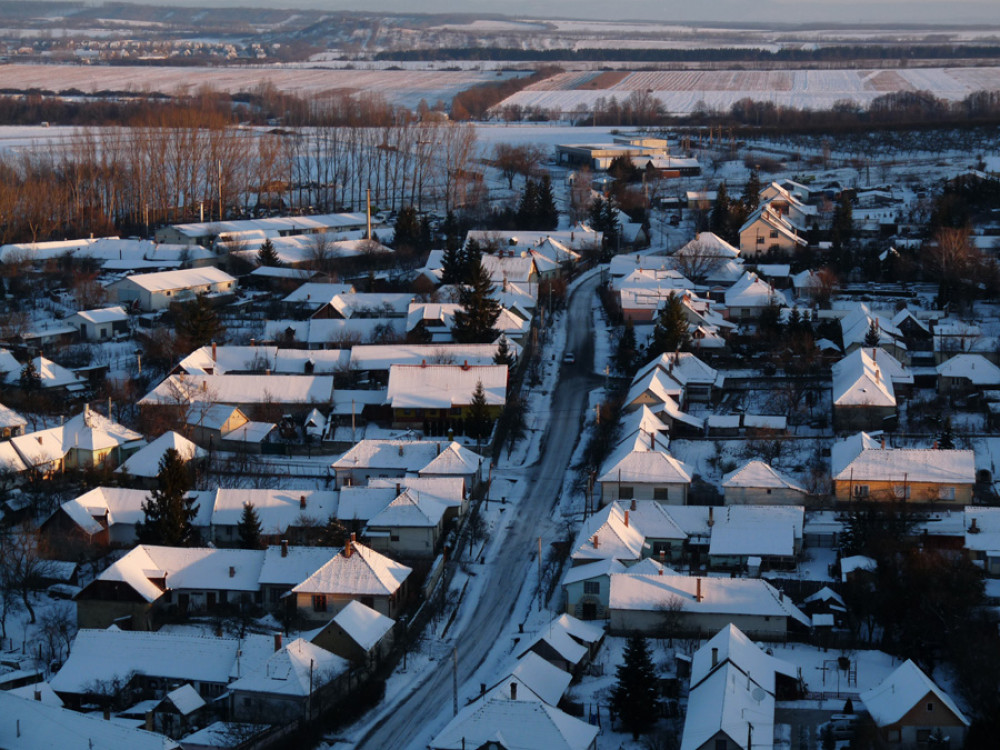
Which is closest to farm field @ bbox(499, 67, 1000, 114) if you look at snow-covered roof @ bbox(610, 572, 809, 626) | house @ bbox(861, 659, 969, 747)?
snow-covered roof @ bbox(610, 572, 809, 626)

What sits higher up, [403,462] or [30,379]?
[403,462]

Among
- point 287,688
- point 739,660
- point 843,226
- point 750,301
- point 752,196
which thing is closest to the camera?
point 739,660

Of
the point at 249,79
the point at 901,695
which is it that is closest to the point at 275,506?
the point at 901,695

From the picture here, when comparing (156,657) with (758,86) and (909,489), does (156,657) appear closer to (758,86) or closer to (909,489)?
(909,489)

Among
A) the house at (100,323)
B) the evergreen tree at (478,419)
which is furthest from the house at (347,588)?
the house at (100,323)

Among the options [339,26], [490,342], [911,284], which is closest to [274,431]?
[490,342]

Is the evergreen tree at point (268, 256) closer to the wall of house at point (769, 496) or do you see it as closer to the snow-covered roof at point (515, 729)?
the wall of house at point (769, 496)
